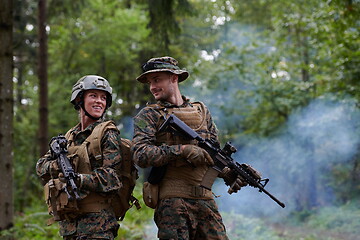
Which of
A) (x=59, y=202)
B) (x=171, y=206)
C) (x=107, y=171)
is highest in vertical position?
(x=107, y=171)

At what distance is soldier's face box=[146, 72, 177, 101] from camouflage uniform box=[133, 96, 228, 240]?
0.16 m

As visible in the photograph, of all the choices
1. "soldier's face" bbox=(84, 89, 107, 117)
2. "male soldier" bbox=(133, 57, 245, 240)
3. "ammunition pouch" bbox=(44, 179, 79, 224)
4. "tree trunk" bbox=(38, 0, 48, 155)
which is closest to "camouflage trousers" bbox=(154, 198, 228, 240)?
"male soldier" bbox=(133, 57, 245, 240)

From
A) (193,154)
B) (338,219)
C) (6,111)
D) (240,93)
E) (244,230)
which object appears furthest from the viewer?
(240,93)

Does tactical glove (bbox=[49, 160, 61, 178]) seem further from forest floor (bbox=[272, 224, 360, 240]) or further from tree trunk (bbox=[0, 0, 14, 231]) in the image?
forest floor (bbox=[272, 224, 360, 240])

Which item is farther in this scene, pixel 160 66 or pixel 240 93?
pixel 240 93

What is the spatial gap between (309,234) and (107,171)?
864 cm

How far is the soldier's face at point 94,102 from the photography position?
4336 millimetres

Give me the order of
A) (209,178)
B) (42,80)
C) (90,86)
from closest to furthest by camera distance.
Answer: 1. (209,178)
2. (90,86)
3. (42,80)

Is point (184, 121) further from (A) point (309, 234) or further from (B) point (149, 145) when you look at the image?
(A) point (309, 234)

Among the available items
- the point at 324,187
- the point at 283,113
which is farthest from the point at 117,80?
the point at 324,187

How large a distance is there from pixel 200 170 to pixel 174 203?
15.3 inches

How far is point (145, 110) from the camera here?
4.16 m

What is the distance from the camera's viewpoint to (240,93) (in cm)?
1686

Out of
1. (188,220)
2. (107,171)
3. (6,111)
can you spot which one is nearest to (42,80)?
(6,111)
